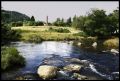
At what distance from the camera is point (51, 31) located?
236 ft

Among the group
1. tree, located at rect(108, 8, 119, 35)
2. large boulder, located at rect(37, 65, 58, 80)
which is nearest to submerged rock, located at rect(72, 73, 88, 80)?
large boulder, located at rect(37, 65, 58, 80)

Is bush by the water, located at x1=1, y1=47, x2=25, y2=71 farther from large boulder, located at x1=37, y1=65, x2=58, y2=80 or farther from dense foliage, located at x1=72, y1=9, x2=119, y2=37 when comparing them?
dense foliage, located at x1=72, y1=9, x2=119, y2=37

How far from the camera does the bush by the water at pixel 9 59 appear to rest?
28448mm

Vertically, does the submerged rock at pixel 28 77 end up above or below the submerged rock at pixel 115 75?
above

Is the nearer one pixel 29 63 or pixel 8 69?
pixel 8 69

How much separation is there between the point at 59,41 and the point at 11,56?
31.5 meters

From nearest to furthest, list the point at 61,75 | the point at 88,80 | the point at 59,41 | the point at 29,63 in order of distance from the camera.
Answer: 1. the point at 88,80
2. the point at 61,75
3. the point at 29,63
4. the point at 59,41

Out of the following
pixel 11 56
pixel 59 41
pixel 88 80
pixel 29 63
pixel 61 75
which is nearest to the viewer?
pixel 88 80

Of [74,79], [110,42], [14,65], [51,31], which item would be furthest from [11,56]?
[51,31]

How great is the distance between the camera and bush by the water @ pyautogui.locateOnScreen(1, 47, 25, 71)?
28.4 meters

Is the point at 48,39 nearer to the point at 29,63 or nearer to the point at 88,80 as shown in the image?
the point at 29,63

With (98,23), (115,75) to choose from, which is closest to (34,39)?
(98,23)

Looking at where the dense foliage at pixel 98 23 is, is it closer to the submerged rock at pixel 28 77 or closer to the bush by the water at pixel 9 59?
the bush by the water at pixel 9 59

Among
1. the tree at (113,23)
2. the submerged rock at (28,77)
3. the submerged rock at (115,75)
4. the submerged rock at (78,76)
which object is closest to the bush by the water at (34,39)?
the tree at (113,23)
